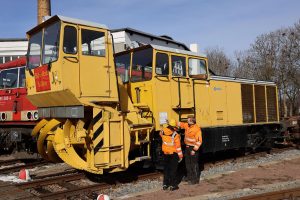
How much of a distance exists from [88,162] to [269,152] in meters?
7.90

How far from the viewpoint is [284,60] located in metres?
32.9

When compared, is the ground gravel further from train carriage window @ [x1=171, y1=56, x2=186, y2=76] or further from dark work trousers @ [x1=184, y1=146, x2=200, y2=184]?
train carriage window @ [x1=171, y1=56, x2=186, y2=76]

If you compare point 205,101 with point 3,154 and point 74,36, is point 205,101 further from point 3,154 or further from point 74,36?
point 3,154

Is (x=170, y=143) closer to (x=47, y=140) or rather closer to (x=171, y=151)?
(x=171, y=151)

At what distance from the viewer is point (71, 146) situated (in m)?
7.73

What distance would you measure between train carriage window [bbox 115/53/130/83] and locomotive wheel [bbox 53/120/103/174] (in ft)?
8.40

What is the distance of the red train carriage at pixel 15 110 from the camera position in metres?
12.2

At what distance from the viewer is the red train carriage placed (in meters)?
12.2

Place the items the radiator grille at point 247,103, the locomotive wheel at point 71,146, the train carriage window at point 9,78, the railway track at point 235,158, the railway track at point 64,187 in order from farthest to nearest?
the train carriage window at point 9,78
the radiator grille at point 247,103
the railway track at point 235,158
the locomotive wheel at point 71,146
the railway track at point 64,187

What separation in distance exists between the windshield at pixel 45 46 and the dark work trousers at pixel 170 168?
11.0ft

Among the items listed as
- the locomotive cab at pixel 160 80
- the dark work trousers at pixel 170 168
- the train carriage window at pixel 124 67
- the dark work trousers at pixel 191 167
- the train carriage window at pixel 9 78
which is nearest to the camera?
the dark work trousers at pixel 170 168

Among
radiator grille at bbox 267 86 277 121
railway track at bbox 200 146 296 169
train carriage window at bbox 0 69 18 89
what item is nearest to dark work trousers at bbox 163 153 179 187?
railway track at bbox 200 146 296 169

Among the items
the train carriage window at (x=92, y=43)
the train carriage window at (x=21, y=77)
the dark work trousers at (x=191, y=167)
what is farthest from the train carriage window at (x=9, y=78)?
the dark work trousers at (x=191, y=167)

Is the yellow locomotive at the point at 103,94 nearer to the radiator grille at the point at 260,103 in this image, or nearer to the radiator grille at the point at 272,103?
the radiator grille at the point at 260,103
